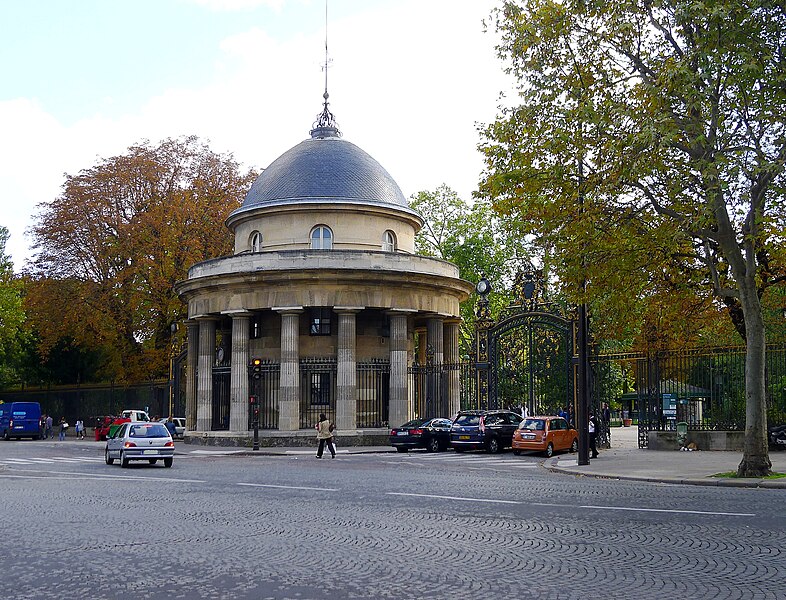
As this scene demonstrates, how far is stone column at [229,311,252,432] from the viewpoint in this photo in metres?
40.1

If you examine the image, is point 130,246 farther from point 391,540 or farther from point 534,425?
point 391,540

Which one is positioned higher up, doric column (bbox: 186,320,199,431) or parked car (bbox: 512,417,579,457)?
doric column (bbox: 186,320,199,431)

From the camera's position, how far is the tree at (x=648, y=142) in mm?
19359

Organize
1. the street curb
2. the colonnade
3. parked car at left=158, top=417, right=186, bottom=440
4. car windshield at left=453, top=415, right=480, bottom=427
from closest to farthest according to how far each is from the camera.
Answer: the street curb < car windshield at left=453, top=415, right=480, bottom=427 < the colonnade < parked car at left=158, top=417, right=186, bottom=440

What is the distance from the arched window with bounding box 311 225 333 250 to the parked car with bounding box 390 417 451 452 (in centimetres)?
1188

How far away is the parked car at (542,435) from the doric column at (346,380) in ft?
29.8

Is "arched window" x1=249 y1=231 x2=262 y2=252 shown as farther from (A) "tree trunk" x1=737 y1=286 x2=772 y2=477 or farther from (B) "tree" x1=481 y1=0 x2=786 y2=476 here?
(A) "tree trunk" x1=737 y1=286 x2=772 y2=477

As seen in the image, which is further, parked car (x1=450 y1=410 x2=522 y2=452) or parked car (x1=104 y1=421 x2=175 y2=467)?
parked car (x1=450 y1=410 x2=522 y2=452)

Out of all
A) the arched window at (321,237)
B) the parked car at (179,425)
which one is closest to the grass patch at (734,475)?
the arched window at (321,237)

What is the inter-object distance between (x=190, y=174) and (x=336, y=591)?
51.0 metres

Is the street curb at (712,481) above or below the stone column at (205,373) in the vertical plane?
below

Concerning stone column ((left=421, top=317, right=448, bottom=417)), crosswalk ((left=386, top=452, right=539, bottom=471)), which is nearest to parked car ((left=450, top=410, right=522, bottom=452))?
crosswalk ((left=386, top=452, right=539, bottom=471))

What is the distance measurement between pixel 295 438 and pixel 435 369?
6896mm

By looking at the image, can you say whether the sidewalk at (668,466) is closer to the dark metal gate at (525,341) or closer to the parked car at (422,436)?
the dark metal gate at (525,341)
